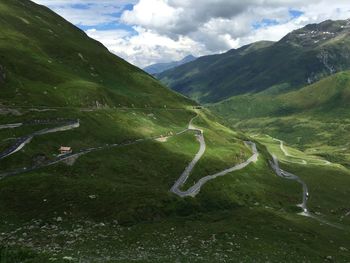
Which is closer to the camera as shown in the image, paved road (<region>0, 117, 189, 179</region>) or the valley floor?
the valley floor

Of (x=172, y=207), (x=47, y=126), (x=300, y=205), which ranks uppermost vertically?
(x=47, y=126)

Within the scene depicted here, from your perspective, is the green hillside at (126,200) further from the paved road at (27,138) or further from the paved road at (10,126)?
the paved road at (10,126)

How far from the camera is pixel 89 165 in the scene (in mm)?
125625

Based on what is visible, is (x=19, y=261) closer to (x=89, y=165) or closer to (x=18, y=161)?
(x=18, y=161)

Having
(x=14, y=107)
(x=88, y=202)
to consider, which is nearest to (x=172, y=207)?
(x=88, y=202)

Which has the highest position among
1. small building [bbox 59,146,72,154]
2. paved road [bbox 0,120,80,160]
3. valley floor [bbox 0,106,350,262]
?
paved road [bbox 0,120,80,160]

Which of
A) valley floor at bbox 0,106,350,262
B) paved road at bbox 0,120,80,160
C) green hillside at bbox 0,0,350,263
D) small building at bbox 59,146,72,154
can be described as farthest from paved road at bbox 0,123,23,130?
small building at bbox 59,146,72,154

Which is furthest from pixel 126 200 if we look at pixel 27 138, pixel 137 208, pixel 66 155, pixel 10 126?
pixel 10 126

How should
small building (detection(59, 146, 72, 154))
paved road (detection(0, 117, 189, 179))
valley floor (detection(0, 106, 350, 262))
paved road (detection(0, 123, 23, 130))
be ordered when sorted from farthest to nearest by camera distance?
paved road (detection(0, 123, 23, 130))
small building (detection(59, 146, 72, 154))
paved road (detection(0, 117, 189, 179))
valley floor (detection(0, 106, 350, 262))

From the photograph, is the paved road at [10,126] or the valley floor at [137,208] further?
the paved road at [10,126]

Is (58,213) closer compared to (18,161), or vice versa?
(58,213)

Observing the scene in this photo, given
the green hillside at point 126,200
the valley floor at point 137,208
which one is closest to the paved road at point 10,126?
the green hillside at point 126,200

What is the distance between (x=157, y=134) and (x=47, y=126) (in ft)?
193

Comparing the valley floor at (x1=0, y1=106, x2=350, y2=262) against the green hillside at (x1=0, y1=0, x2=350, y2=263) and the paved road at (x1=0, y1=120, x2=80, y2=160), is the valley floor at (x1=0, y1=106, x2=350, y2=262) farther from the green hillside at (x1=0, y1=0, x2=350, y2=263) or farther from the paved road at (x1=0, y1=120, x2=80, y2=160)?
the paved road at (x1=0, y1=120, x2=80, y2=160)
